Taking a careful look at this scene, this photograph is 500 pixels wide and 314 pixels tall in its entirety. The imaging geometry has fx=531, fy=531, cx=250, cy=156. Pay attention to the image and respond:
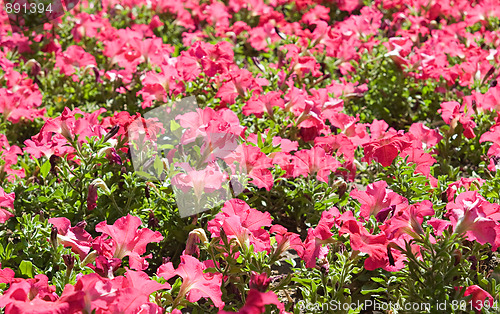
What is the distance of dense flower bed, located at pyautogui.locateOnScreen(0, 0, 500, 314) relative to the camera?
5.50 feet

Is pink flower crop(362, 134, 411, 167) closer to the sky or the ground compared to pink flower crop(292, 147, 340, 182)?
closer to the sky

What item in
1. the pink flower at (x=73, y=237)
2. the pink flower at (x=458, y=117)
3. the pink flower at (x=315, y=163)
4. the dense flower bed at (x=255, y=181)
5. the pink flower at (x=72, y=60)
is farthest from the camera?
the pink flower at (x=72, y=60)

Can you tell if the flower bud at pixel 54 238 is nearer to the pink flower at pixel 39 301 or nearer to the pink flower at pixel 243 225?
the pink flower at pixel 39 301

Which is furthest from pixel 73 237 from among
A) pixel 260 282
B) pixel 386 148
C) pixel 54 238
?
pixel 386 148

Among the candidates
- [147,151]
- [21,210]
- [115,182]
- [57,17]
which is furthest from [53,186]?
[57,17]

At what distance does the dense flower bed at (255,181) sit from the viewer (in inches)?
66.0

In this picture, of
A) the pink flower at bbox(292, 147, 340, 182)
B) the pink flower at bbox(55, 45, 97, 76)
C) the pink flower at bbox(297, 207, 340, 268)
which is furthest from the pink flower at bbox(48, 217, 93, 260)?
the pink flower at bbox(55, 45, 97, 76)

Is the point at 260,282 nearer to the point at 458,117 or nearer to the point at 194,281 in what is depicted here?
the point at 194,281

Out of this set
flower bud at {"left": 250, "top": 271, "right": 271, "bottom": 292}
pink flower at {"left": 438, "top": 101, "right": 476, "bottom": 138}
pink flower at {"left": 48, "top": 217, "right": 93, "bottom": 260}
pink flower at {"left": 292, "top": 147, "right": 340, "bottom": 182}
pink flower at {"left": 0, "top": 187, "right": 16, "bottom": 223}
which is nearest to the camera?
flower bud at {"left": 250, "top": 271, "right": 271, "bottom": 292}

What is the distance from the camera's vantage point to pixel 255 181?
2.10 metres

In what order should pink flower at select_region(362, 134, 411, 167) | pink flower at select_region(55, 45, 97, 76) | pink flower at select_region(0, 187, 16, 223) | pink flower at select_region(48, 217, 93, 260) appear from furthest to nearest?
1. pink flower at select_region(55, 45, 97, 76)
2. pink flower at select_region(362, 134, 411, 167)
3. pink flower at select_region(0, 187, 16, 223)
4. pink flower at select_region(48, 217, 93, 260)

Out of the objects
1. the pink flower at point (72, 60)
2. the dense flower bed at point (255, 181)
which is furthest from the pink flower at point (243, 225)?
the pink flower at point (72, 60)

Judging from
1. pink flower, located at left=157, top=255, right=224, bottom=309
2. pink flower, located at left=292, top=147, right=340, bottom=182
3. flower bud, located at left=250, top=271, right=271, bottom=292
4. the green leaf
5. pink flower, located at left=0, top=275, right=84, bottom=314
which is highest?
pink flower, located at left=0, top=275, right=84, bottom=314

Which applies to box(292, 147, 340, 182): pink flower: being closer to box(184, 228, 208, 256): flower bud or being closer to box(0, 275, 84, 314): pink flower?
box(184, 228, 208, 256): flower bud
